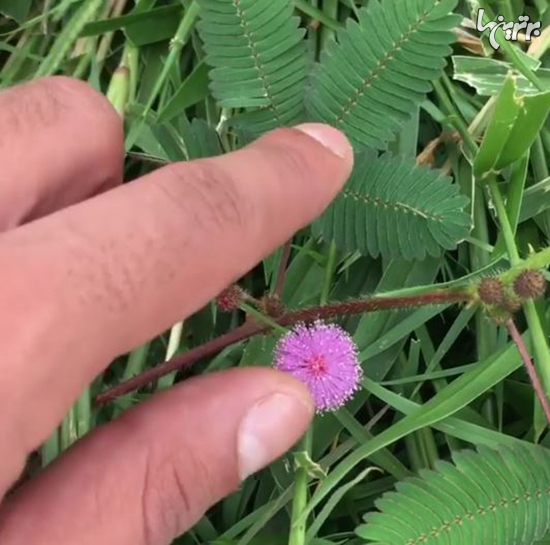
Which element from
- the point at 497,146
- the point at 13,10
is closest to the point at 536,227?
the point at 497,146

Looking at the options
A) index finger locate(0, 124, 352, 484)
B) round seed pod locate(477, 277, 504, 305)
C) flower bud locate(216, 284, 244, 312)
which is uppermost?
index finger locate(0, 124, 352, 484)

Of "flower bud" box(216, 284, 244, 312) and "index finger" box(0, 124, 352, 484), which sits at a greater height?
"index finger" box(0, 124, 352, 484)

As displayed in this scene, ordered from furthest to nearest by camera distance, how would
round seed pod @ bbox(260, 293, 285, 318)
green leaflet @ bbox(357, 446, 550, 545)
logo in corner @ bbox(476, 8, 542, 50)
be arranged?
logo in corner @ bbox(476, 8, 542, 50) → round seed pod @ bbox(260, 293, 285, 318) → green leaflet @ bbox(357, 446, 550, 545)

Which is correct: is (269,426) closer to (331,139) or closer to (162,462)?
(162,462)

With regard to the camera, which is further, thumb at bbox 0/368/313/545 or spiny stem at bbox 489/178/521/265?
spiny stem at bbox 489/178/521/265

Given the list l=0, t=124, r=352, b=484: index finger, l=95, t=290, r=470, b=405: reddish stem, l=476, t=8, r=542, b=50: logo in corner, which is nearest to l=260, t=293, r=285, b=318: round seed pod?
l=95, t=290, r=470, b=405: reddish stem

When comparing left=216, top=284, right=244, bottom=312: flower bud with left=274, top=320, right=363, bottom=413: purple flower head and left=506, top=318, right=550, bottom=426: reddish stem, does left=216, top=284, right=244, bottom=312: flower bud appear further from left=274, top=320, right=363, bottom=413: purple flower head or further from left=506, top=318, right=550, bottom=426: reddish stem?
left=506, top=318, right=550, bottom=426: reddish stem

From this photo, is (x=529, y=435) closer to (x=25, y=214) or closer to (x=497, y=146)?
(x=497, y=146)

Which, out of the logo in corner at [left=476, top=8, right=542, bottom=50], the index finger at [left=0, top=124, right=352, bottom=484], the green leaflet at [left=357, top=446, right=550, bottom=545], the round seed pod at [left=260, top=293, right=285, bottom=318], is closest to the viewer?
the index finger at [left=0, top=124, right=352, bottom=484]
